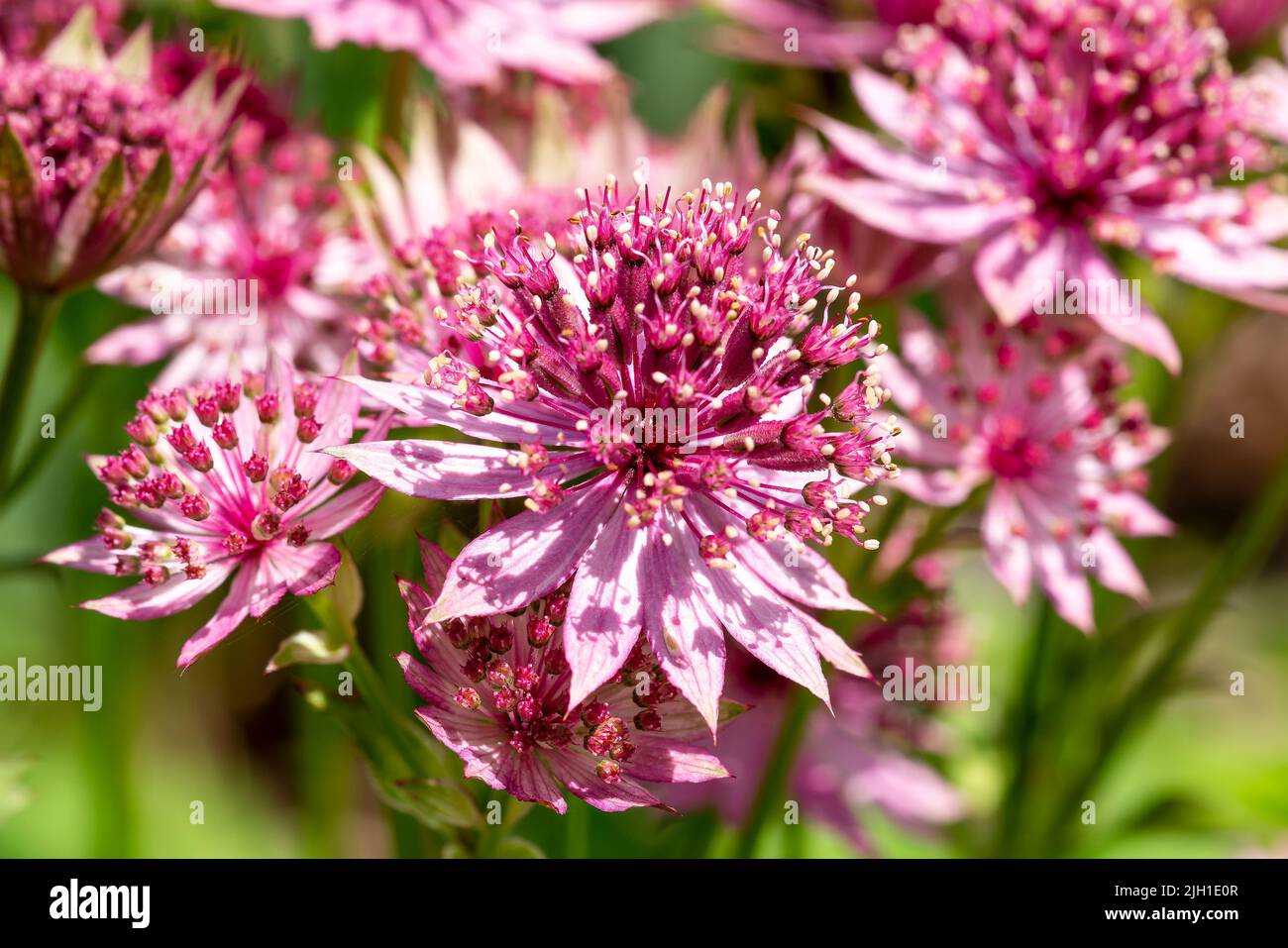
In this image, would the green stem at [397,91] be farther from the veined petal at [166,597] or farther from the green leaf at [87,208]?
the veined petal at [166,597]

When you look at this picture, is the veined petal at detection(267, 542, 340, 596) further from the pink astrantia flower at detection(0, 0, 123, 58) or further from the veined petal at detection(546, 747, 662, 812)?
the pink astrantia flower at detection(0, 0, 123, 58)

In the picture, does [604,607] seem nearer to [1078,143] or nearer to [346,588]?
[346,588]

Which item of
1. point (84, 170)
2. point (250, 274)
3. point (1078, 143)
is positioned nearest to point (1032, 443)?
point (1078, 143)

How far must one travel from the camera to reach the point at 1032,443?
1.40 m

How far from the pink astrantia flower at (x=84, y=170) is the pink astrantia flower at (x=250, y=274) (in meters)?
0.11

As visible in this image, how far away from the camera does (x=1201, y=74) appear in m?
1.54

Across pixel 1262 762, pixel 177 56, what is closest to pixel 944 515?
pixel 177 56

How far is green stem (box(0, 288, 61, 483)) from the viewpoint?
1195 mm

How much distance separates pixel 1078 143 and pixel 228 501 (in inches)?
38.1

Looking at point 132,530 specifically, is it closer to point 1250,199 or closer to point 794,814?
point 794,814

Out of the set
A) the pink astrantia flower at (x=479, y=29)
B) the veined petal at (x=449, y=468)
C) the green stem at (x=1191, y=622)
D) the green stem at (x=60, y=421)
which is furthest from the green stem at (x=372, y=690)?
the green stem at (x=1191, y=622)

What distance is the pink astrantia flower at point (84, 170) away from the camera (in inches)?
44.4
